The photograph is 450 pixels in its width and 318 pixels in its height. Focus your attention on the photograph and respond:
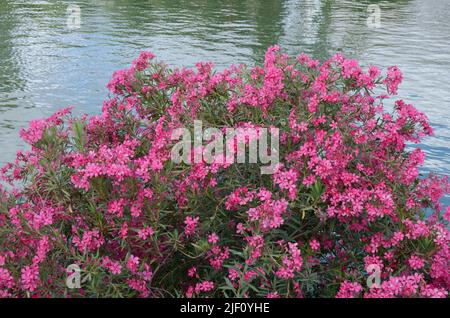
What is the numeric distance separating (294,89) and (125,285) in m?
2.01

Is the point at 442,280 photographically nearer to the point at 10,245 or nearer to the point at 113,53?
the point at 10,245

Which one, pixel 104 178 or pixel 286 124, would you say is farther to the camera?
pixel 286 124

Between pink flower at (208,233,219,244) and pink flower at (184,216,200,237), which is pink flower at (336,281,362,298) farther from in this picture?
pink flower at (184,216,200,237)

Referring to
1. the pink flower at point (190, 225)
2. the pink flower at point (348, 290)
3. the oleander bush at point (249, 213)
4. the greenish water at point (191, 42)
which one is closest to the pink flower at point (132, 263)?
the oleander bush at point (249, 213)

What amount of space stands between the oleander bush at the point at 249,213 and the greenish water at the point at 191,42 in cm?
408

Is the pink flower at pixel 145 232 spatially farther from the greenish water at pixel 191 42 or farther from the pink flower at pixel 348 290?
the greenish water at pixel 191 42

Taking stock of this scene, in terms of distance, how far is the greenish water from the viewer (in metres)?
11.0

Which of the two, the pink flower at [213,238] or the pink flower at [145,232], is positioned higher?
the pink flower at [145,232]

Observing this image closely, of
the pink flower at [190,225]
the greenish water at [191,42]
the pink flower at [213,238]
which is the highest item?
the pink flower at [190,225]

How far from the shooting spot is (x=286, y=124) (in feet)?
13.0

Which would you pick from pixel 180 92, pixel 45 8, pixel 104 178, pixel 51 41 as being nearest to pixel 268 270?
pixel 104 178

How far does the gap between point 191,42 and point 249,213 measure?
1380 centimetres

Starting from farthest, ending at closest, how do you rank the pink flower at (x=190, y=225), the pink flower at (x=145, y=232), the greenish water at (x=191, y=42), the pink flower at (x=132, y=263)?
the greenish water at (x=191, y=42) < the pink flower at (x=190, y=225) < the pink flower at (x=145, y=232) < the pink flower at (x=132, y=263)

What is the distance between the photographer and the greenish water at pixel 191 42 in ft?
36.1
